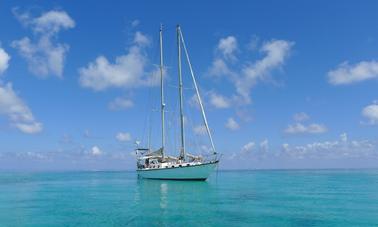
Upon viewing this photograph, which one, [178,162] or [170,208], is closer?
[170,208]

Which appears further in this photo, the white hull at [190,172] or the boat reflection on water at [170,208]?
the white hull at [190,172]

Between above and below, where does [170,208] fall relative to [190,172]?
below

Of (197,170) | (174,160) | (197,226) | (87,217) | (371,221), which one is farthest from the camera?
(174,160)

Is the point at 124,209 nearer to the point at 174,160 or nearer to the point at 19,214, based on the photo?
the point at 19,214

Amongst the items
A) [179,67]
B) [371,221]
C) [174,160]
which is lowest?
[371,221]

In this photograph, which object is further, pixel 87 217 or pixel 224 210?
pixel 224 210

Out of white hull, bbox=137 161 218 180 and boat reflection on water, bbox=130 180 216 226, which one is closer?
boat reflection on water, bbox=130 180 216 226

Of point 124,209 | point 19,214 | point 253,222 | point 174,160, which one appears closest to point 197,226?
point 253,222

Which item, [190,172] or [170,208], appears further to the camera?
[190,172]

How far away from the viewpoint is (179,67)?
2404 inches

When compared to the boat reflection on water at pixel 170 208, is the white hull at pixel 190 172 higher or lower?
higher

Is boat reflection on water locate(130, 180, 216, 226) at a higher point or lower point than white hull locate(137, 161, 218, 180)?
lower

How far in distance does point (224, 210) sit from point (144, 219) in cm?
690

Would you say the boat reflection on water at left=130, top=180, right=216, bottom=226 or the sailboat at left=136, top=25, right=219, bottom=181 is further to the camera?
the sailboat at left=136, top=25, right=219, bottom=181
